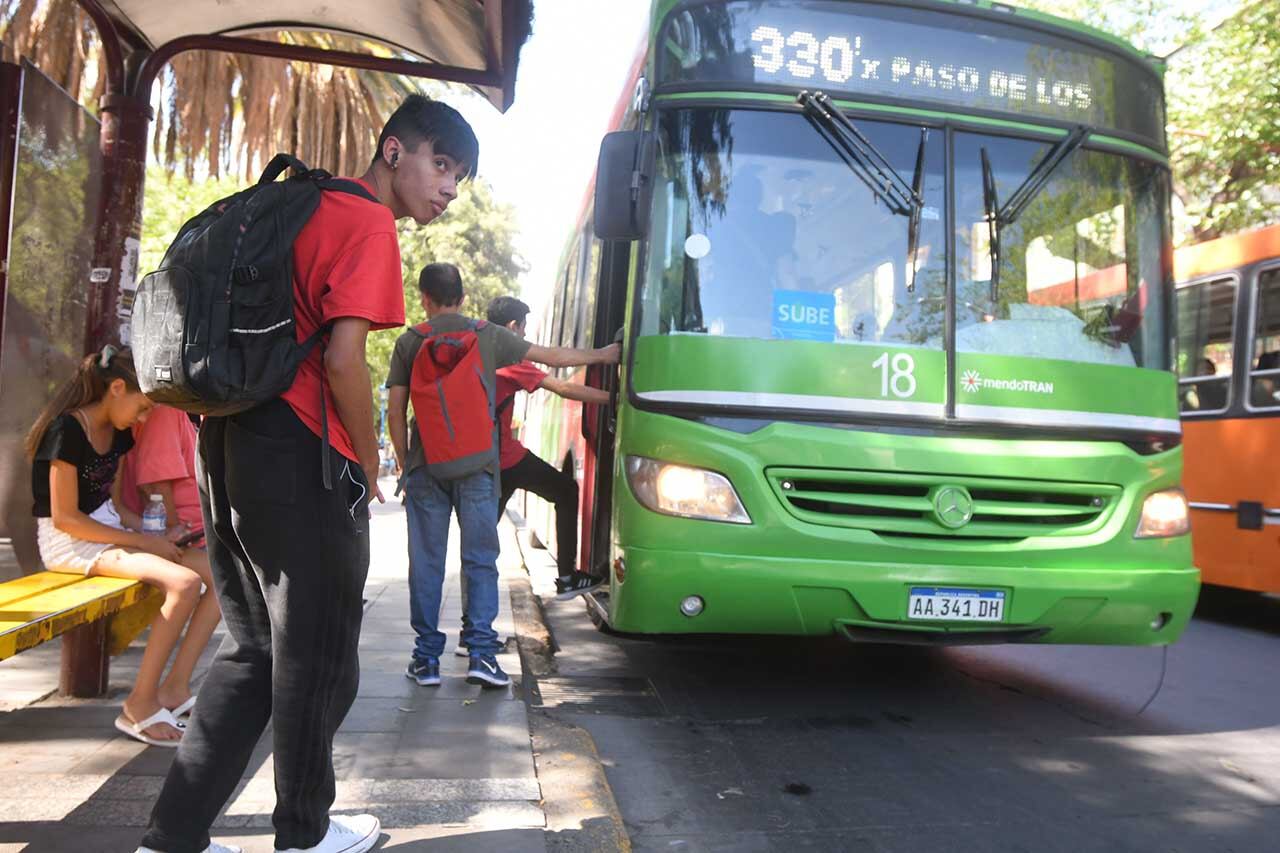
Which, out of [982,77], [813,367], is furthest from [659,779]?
[982,77]

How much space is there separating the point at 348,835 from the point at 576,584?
3.24 metres

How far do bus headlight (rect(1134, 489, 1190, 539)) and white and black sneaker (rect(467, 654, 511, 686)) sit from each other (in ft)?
9.75

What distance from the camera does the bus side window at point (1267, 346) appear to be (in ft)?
29.8

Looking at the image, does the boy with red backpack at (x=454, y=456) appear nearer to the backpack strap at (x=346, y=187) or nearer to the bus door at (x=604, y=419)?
the bus door at (x=604, y=419)

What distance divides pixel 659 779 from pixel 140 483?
2497 mm

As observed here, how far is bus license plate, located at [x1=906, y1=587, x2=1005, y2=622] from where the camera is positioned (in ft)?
16.4

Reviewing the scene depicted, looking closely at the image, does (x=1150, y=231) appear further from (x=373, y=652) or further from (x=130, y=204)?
(x=130, y=204)

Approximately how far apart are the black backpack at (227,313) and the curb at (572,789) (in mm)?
1667

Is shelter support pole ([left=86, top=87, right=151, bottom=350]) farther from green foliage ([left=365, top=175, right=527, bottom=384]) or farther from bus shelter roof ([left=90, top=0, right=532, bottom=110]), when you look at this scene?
green foliage ([left=365, top=175, right=527, bottom=384])

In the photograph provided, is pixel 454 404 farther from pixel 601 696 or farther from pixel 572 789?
pixel 572 789

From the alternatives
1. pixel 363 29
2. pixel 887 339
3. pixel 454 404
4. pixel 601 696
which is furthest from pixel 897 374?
pixel 363 29

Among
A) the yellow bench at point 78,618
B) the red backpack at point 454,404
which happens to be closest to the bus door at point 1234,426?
the red backpack at point 454,404

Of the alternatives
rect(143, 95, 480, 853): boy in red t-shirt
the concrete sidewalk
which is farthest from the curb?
rect(143, 95, 480, 853): boy in red t-shirt

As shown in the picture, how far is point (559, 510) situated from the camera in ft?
23.5
